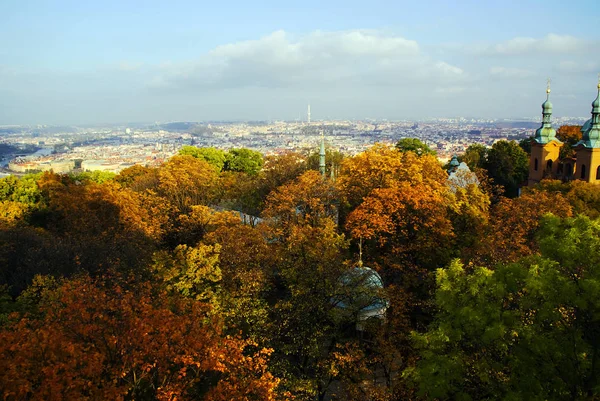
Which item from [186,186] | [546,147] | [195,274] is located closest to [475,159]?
[546,147]

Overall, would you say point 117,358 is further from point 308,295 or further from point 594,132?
point 594,132

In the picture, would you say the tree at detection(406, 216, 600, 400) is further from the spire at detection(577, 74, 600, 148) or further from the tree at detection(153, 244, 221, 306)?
the spire at detection(577, 74, 600, 148)

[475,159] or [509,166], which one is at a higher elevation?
[475,159]

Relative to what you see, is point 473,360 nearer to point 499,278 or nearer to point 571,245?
point 499,278

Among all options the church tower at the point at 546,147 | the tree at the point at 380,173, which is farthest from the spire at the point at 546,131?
the tree at the point at 380,173

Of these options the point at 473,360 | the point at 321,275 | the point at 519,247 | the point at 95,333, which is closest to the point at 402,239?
the point at 519,247
